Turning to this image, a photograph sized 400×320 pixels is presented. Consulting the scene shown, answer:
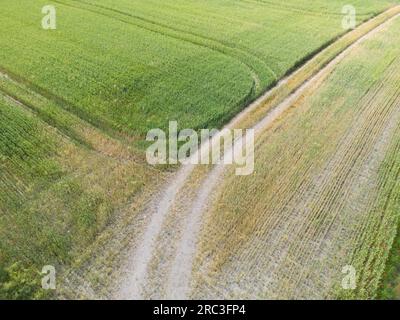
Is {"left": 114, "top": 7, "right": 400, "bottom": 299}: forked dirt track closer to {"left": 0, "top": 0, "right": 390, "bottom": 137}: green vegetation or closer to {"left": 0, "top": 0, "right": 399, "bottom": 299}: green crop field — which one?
{"left": 0, "top": 0, "right": 399, "bottom": 299}: green crop field

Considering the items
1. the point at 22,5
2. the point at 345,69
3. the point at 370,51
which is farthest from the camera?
the point at 22,5

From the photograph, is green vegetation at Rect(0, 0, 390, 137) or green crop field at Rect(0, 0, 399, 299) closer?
green crop field at Rect(0, 0, 399, 299)

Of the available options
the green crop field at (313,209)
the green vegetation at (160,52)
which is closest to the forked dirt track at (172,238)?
the green crop field at (313,209)

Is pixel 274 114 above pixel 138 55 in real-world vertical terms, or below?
below

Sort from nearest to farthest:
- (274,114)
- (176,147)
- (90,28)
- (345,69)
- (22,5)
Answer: (176,147) < (274,114) < (345,69) < (90,28) < (22,5)

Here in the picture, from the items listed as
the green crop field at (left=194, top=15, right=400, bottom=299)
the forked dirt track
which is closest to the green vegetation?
the forked dirt track

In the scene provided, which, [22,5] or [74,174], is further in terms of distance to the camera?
[22,5]
